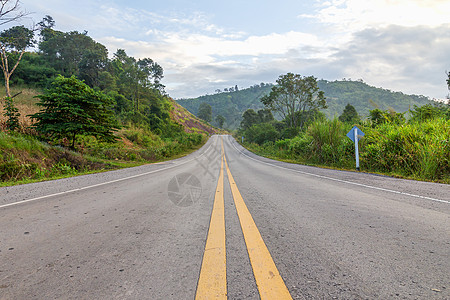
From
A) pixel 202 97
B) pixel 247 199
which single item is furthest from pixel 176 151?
pixel 202 97

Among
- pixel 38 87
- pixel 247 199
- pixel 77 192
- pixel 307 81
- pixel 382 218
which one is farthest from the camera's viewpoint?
pixel 307 81

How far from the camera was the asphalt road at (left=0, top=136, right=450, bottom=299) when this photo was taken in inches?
50.0

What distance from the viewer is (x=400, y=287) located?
4.08 ft

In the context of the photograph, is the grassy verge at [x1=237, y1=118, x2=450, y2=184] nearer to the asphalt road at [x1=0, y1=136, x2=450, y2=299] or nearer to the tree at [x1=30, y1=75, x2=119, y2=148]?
the asphalt road at [x1=0, y1=136, x2=450, y2=299]

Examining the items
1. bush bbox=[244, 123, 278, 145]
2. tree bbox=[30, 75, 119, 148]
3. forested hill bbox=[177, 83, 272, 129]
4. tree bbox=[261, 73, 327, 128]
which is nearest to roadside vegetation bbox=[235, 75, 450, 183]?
tree bbox=[30, 75, 119, 148]

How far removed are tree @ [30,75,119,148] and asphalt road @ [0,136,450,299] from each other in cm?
756

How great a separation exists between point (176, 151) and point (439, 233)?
26058 millimetres

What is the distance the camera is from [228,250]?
1771 mm

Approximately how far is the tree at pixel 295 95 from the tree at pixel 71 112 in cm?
2897

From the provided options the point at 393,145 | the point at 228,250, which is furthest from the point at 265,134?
the point at 228,250

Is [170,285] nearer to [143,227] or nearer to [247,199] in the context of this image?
[143,227]

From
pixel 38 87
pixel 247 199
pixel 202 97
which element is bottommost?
pixel 247 199

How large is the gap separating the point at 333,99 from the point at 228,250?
5708 inches

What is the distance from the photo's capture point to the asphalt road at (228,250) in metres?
1.27
